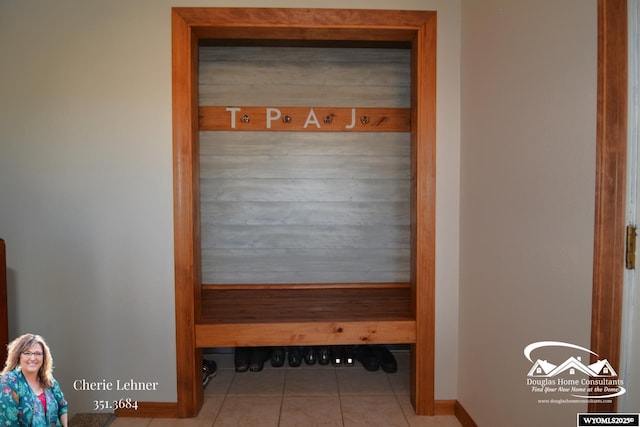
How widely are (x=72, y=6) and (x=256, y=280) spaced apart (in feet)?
7.34

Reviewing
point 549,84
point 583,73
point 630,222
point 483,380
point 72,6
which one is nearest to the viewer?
point 630,222

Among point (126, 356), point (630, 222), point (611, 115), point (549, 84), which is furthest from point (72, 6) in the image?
point (630, 222)

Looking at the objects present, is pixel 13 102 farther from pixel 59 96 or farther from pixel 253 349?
pixel 253 349

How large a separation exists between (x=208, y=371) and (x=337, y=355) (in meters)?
0.98

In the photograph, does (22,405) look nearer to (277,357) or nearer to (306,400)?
(306,400)

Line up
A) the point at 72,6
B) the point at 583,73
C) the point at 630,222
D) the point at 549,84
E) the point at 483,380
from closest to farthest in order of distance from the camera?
the point at 630,222, the point at 583,73, the point at 549,84, the point at 483,380, the point at 72,6

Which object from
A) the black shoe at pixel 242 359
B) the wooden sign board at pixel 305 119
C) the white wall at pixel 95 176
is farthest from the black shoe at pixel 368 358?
the wooden sign board at pixel 305 119

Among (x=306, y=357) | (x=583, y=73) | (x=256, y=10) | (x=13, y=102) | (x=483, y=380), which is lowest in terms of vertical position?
(x=306, y=357)

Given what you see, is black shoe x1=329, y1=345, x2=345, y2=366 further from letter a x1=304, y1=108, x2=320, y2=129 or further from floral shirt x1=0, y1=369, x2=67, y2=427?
floral shirt x1=0, y1=369, x2=67, y2=427

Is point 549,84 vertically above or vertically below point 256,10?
below

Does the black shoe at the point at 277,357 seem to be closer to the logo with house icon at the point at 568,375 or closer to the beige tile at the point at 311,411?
the beige tile at the point at 311,411

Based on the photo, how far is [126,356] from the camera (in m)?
2.44

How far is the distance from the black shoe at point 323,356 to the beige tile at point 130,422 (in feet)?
4.22

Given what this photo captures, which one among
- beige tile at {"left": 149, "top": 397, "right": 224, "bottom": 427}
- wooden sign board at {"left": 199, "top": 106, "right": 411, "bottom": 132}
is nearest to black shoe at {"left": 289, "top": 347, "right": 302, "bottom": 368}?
beige tile at {"left": 149, "top": 397, "right": 224, "bottom": 427}
